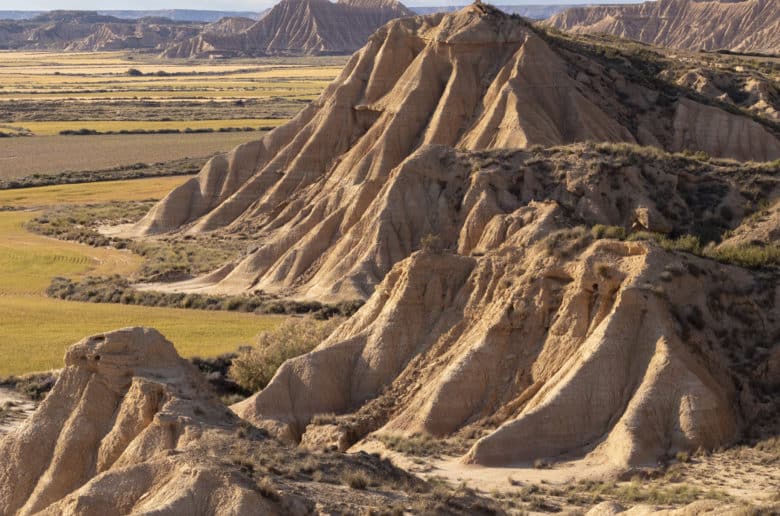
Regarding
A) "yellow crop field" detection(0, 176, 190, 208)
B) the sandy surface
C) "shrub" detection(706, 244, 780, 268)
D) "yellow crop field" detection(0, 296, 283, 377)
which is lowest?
"yellow crop field" detection(0, 176, 190, 208)

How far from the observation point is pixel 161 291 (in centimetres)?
5584

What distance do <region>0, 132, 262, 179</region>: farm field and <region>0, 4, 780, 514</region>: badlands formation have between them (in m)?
50.1

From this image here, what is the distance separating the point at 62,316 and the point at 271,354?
1652 centimetres

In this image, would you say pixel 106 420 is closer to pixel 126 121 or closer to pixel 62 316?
pixel 62 316

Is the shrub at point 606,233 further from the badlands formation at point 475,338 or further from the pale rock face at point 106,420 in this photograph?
the pale rock face at point 106,420

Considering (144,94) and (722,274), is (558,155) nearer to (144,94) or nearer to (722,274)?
(722,274)

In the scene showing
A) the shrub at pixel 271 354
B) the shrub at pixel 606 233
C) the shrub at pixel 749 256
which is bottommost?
the shrub at pixel 271 354

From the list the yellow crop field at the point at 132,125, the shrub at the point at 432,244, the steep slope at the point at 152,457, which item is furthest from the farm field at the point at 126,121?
the steep slope at the point at 152,457

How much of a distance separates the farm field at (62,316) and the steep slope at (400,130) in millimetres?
3770

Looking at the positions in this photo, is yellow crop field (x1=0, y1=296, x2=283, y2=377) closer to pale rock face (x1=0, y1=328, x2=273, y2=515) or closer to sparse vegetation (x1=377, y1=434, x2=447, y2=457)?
sparse vegetation (x1=377, y1=434, x2=447, y2=457)

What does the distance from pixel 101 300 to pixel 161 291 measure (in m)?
2.46

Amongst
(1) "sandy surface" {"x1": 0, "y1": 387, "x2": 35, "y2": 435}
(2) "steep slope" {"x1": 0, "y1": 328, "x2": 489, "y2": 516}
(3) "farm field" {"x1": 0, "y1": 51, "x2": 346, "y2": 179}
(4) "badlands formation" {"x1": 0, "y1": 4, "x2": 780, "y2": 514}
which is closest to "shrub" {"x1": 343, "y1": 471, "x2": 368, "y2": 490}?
(2) "steep slope" {"x1": 0, "y1": 328, "x2": 489, "y2": 516}

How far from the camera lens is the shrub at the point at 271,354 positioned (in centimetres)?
3700

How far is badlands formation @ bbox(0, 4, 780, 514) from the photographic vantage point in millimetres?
24234
